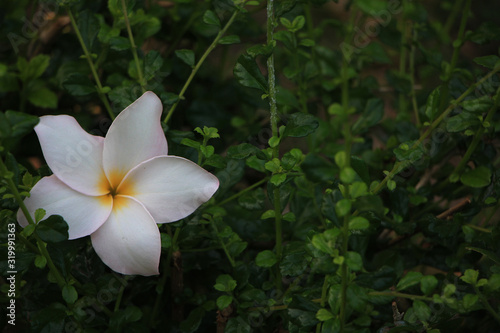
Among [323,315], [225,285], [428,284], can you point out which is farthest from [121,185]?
[428,284]

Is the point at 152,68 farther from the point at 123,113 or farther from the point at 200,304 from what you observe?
the point at 200,304

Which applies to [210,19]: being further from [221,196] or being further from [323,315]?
[323,315]

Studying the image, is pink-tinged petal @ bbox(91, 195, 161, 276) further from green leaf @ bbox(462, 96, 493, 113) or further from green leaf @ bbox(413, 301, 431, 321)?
green leaf @ bbox(462, 96, 493, 113)

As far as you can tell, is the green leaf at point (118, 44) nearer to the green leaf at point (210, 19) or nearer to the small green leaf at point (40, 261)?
the green leaf at point (210, 19)

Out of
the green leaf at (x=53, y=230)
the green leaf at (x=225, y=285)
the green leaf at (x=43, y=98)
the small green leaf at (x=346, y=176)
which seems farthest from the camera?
the green leaf at (x=43, y=98)

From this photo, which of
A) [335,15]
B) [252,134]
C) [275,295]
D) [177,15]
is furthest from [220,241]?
[335,15]

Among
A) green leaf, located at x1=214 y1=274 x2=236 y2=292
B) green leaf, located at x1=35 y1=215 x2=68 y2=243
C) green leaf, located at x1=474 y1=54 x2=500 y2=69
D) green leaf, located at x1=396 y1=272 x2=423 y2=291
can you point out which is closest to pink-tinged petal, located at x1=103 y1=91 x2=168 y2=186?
green leaf, located at x1=35 y1=215 x2=68 y2=243

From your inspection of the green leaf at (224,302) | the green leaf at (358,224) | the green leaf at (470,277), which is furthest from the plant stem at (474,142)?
the green leaf at (224,302)
